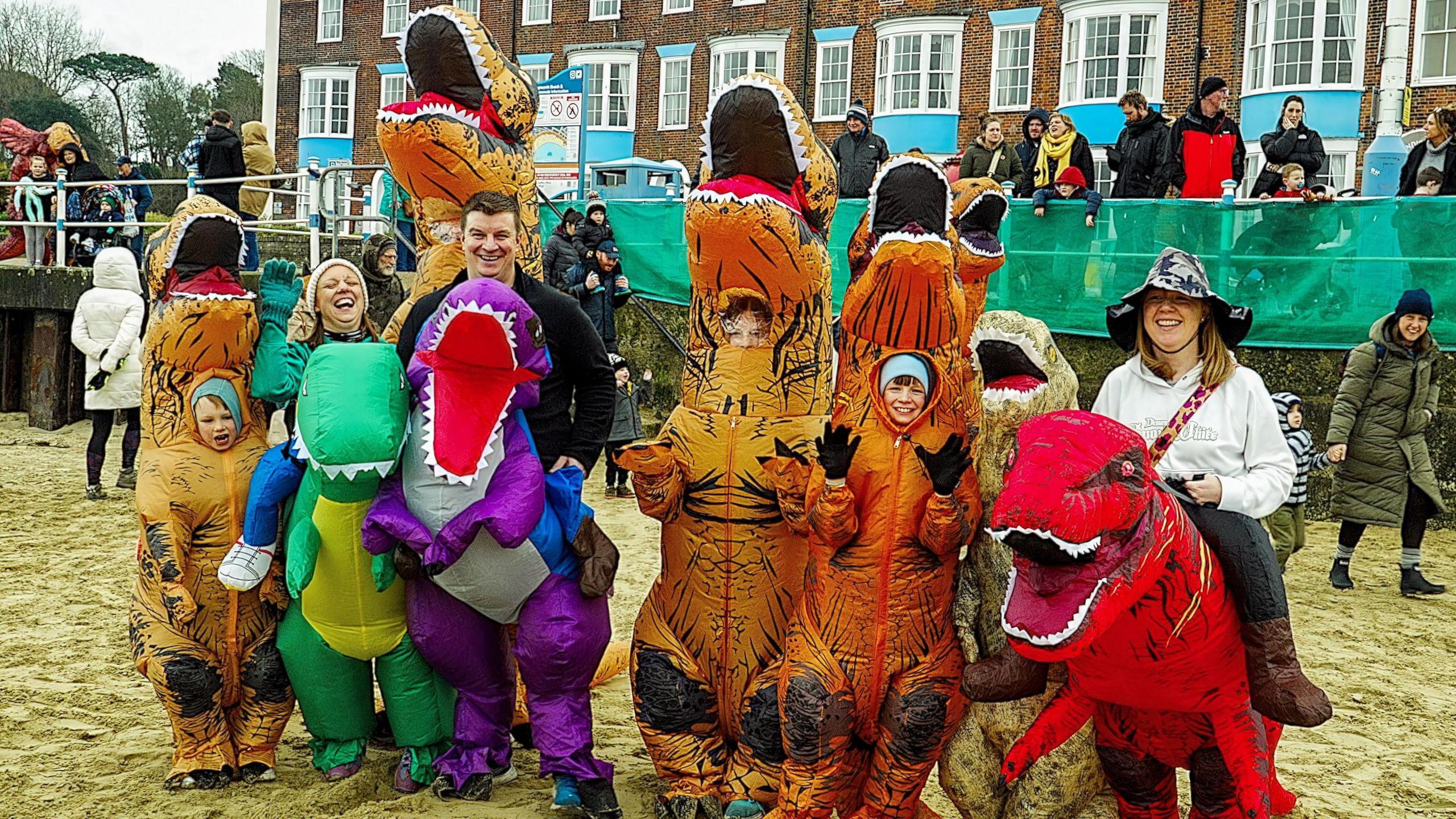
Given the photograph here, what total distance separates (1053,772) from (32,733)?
12.8ft

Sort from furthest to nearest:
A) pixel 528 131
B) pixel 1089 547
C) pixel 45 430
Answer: pixel 45 430, pixel 528 131, pixel 1089 547

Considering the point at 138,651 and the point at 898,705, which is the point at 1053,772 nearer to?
the point at 898,705

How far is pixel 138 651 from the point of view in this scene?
423cm

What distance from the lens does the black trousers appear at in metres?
3.01

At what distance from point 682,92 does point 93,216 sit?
47.2 feet

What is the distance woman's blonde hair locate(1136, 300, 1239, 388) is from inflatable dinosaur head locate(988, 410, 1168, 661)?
628 mm

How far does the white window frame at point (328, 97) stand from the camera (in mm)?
29484

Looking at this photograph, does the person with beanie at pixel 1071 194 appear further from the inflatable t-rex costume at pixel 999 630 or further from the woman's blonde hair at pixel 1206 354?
the woman's blonde hair at pixel 1206 354

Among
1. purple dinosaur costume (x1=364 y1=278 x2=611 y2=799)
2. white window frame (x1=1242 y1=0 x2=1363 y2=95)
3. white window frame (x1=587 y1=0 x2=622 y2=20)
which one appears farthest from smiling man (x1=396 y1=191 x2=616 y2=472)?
white window frame (x1=587 y1=0 x2=622 y2=20)

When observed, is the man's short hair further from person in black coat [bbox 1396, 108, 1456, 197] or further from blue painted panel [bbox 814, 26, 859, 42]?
blue painted panel [bbox 814, 26, 859, 42]

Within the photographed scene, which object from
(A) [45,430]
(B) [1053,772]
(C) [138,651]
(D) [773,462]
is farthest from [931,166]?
(A) [45,430]

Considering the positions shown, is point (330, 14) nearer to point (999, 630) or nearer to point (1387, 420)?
point (1387, 420)

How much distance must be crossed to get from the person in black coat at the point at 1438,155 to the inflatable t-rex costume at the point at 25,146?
42.8ft

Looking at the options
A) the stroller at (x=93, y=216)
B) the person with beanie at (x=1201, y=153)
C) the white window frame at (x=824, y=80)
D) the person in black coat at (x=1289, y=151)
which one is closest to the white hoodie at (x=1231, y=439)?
the person with beanie at (x=1201, y=153)
